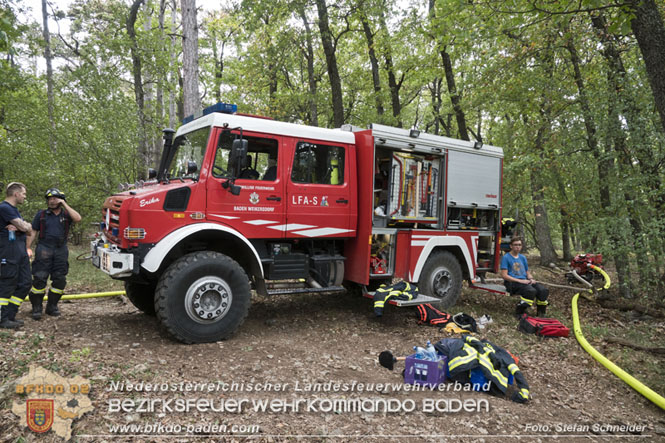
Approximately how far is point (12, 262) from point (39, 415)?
2.93m

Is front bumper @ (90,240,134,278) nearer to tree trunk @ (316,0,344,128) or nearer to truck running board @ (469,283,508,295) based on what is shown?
truck running board @ (469,283,508,295)

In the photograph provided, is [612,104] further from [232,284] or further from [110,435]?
[110,435]

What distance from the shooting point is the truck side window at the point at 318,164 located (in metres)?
6.00

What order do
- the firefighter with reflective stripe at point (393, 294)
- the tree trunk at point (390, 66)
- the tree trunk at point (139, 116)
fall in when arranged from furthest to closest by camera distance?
1. the tree trunk at point (390, 66)
2. the tree trunk at point (139, 116)
3. the firefighter with reflective stripe at point (393, 294)

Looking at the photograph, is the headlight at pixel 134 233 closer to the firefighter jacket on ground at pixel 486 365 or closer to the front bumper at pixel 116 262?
the front bumper at pixel 116 262

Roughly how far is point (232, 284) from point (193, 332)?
2.46ft

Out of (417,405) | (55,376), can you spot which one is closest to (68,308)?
(55,376)

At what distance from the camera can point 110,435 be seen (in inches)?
115

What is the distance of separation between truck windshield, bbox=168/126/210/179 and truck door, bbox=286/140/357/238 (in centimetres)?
129

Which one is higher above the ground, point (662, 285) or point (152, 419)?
point (662, 285)

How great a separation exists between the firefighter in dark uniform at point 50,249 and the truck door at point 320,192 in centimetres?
309

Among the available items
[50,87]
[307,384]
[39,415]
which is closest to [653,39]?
[307,384]

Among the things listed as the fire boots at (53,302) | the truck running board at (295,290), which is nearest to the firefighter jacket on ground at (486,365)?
the truck running board at (295,290)

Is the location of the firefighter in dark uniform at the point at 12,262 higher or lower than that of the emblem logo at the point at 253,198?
lower
